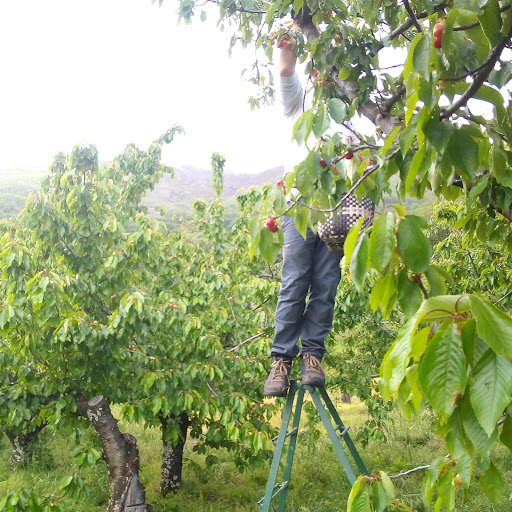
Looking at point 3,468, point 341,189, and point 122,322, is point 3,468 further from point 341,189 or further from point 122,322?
point 341,189

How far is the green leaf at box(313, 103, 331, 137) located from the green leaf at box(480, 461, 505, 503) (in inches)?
35.8

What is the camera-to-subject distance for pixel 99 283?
15.0 feet

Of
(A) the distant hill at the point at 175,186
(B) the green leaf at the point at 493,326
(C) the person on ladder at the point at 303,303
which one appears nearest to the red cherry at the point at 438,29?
(B) the green leaf at the point at 493,326

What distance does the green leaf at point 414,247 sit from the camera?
91 cm

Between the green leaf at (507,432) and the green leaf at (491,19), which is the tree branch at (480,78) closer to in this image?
the green leaf at (491,19)

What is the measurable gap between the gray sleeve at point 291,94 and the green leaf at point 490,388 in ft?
6.65

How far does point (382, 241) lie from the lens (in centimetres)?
90

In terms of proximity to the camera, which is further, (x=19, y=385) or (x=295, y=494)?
(x=295, y=494)

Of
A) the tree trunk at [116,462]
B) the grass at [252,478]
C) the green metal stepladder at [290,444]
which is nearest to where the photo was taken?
the green metal stepladder at [290,444]

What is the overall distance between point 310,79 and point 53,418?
345cm

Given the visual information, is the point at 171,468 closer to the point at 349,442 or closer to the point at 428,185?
the point at 349,442

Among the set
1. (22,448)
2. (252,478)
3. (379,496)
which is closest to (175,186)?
(22,448)

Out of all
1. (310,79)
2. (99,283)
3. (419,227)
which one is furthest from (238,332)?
(419,227)

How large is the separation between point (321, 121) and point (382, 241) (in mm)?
532
